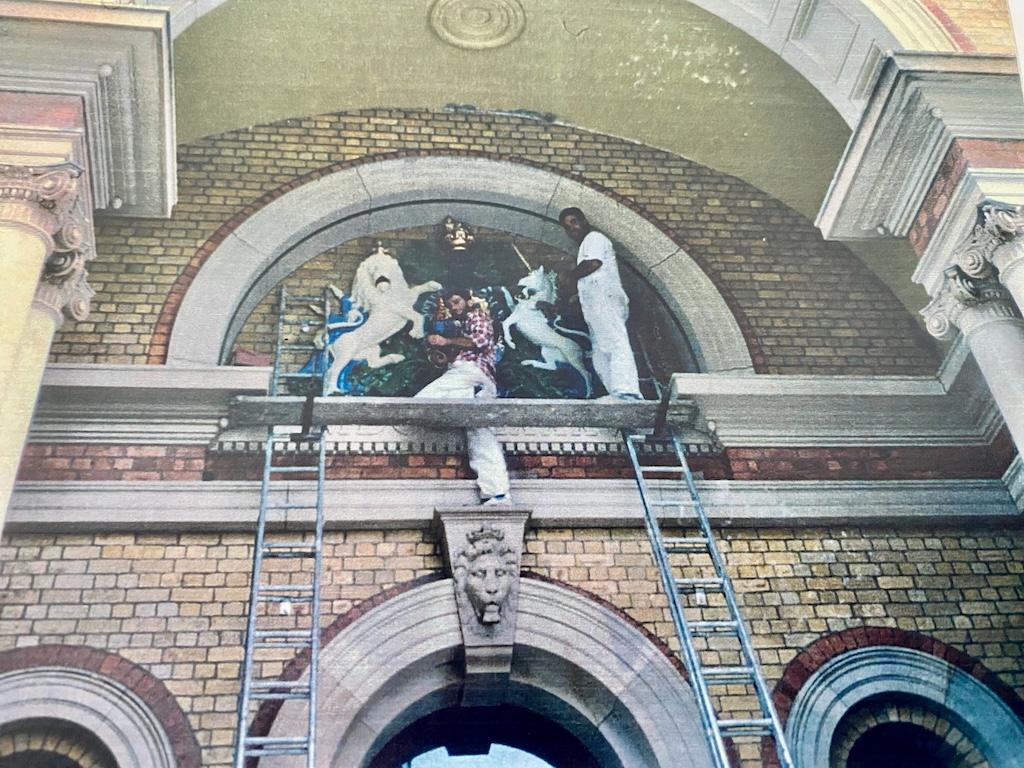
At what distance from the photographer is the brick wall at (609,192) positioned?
21.7 feet

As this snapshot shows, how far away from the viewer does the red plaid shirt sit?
6535 millimetres

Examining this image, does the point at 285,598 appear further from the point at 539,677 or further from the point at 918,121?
the point at 918,121

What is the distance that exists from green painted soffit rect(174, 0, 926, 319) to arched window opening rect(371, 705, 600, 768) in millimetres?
3840

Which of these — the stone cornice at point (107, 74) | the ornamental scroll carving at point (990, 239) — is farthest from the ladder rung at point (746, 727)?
the stone cornice at point (107, 74)

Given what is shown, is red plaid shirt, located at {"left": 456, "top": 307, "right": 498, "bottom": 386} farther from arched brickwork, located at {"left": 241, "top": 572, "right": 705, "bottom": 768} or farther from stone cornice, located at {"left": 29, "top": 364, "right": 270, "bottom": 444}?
arched brickwork, located at {"left": 241, "top": 572, "right": 705, "bottom": 768}

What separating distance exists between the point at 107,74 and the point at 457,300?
2.51m

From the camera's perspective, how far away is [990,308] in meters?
5.50

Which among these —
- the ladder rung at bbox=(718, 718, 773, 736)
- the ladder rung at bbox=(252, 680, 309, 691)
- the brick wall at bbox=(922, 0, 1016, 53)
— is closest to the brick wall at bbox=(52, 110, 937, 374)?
the brick wall at bbox=(922, 0, 1016, 53)

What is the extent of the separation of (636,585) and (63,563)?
287 centimetres

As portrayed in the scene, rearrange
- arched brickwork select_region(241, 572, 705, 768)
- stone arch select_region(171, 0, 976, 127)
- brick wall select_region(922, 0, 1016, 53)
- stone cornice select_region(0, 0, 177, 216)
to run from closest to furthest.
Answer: arched brickwork select_region(241, 572, 705, 768) → stone cornice select_region(0, 0, 177, 216) → brick wall select_region(922, 0, 1016, 53) → stone arch select_region(171, 0, 976, 127)

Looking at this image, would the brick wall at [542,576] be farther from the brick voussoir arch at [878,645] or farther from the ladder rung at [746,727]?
the ladder rung at [746,727]

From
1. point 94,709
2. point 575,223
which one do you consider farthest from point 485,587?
point 575,223

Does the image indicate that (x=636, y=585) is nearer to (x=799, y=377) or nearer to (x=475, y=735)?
(x=475, y=735)

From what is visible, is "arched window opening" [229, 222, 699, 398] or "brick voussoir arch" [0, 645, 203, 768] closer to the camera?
"brick voussoir arch" [0, 645, 203, 768]
